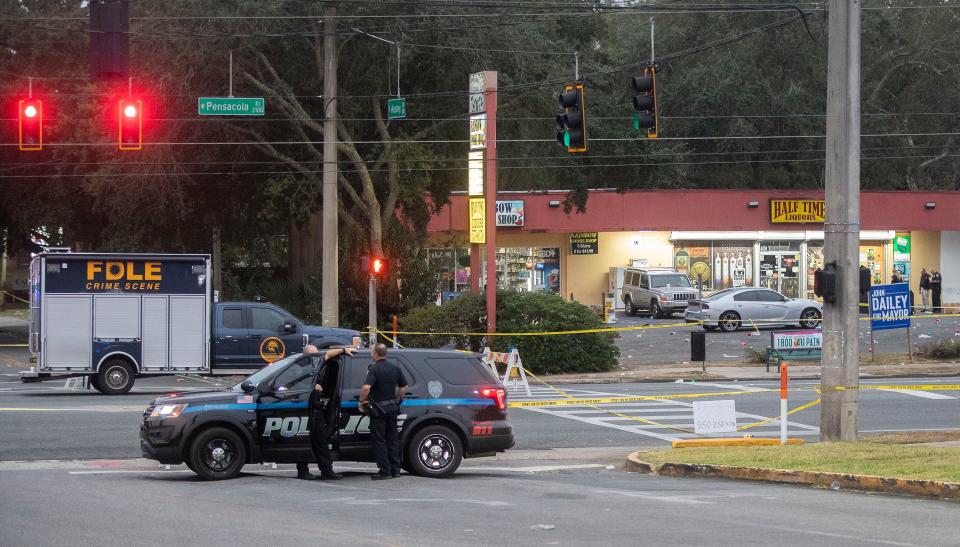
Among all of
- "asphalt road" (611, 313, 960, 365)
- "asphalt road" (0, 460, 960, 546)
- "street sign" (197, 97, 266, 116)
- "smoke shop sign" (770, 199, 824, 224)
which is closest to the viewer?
"asphalt road" (0, 460, 960, 546)

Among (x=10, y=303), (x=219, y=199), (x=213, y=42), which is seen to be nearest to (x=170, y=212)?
(x=219, y=199)

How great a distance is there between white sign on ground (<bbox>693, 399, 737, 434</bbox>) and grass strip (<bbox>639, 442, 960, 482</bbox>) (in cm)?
154

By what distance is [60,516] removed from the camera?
1096cm

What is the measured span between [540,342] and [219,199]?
57.4 feet

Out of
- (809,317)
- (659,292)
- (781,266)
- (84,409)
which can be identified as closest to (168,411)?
(84,409)

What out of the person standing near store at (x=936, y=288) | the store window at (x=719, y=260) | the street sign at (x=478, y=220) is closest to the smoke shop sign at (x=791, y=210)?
the store window at (x=719, y=260)

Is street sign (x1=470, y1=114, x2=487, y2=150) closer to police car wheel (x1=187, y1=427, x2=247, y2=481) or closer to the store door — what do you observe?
police car wheel (x1=187, y1=427, x2=247, y2=481)

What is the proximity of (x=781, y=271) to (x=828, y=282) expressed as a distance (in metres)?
37.4

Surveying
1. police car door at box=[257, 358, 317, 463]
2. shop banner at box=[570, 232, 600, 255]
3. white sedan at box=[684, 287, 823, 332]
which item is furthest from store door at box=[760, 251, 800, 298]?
police car door at box=[257, 358, 317, 463]

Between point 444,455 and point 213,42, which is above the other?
point 213,42

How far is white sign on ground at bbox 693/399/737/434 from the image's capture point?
59.7 ft

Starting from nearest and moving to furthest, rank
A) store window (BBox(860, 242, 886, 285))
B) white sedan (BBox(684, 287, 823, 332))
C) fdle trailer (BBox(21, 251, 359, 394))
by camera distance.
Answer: fdle trailer (BBox(21, 251, 359, 394))
white sedan (BBox(684, 287, 823, 332))
store window (BBox(860, 242, 886, 285))

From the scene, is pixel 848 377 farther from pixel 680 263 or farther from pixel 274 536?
pixel 680 263

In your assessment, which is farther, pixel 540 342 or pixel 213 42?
pixel 213 42
